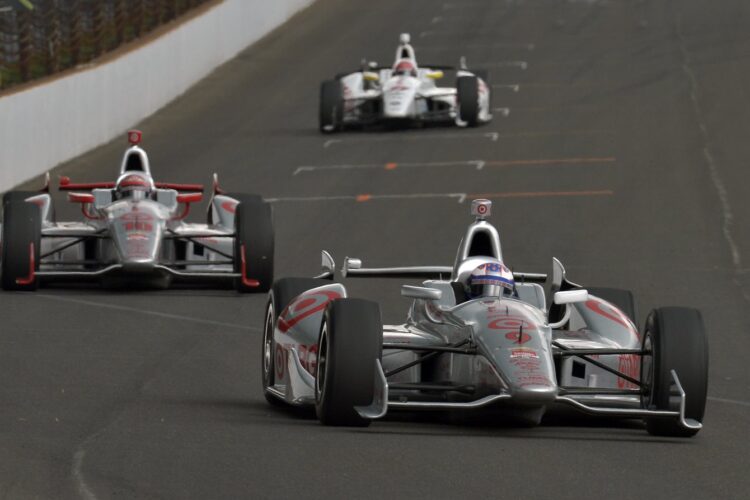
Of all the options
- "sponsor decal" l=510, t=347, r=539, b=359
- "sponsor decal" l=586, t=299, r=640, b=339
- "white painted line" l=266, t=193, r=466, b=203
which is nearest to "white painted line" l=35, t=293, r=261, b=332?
"sponsor decal" l=586, t=299, r=640, b=339

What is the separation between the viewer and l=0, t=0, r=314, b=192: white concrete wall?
102 ft

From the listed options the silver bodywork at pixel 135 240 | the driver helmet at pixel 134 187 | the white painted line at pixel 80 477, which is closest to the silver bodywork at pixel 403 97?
the silver bodywork at pixel 135 240

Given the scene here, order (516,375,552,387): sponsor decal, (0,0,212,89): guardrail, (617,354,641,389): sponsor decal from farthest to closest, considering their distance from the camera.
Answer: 1. (0,0,212,89): guardrail
2. (617,354,641,389): sponsor decal
3. (516,375,552,387): sponsor decal

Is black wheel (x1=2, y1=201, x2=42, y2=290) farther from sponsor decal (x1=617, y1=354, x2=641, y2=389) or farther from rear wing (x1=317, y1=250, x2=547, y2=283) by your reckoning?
sponsor decal (x1=617, y1=354, x2=641, y2=389)

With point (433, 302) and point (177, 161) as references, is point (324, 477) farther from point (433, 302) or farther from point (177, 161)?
point (177, 161)

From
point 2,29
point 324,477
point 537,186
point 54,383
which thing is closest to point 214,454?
point 324,477

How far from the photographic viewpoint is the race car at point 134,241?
19.2 m

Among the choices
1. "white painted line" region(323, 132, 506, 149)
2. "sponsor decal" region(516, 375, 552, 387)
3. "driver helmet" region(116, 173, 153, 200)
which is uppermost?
"white painted line" region(323, 132, 506, 149)

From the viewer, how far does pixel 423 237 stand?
82.4ft

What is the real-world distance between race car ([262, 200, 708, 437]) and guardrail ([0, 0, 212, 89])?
16.5 meters

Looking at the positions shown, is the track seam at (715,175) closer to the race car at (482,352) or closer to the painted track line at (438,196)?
the painted track line at (438,196)

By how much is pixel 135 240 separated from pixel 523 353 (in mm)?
8797

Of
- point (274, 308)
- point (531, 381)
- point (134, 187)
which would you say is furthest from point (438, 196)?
point (531, 381)

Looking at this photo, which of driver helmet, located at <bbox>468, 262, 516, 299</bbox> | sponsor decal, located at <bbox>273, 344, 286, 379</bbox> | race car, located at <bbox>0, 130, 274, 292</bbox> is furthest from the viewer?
race car, located at <bbox>0, 130, 274, 292</bbox>
